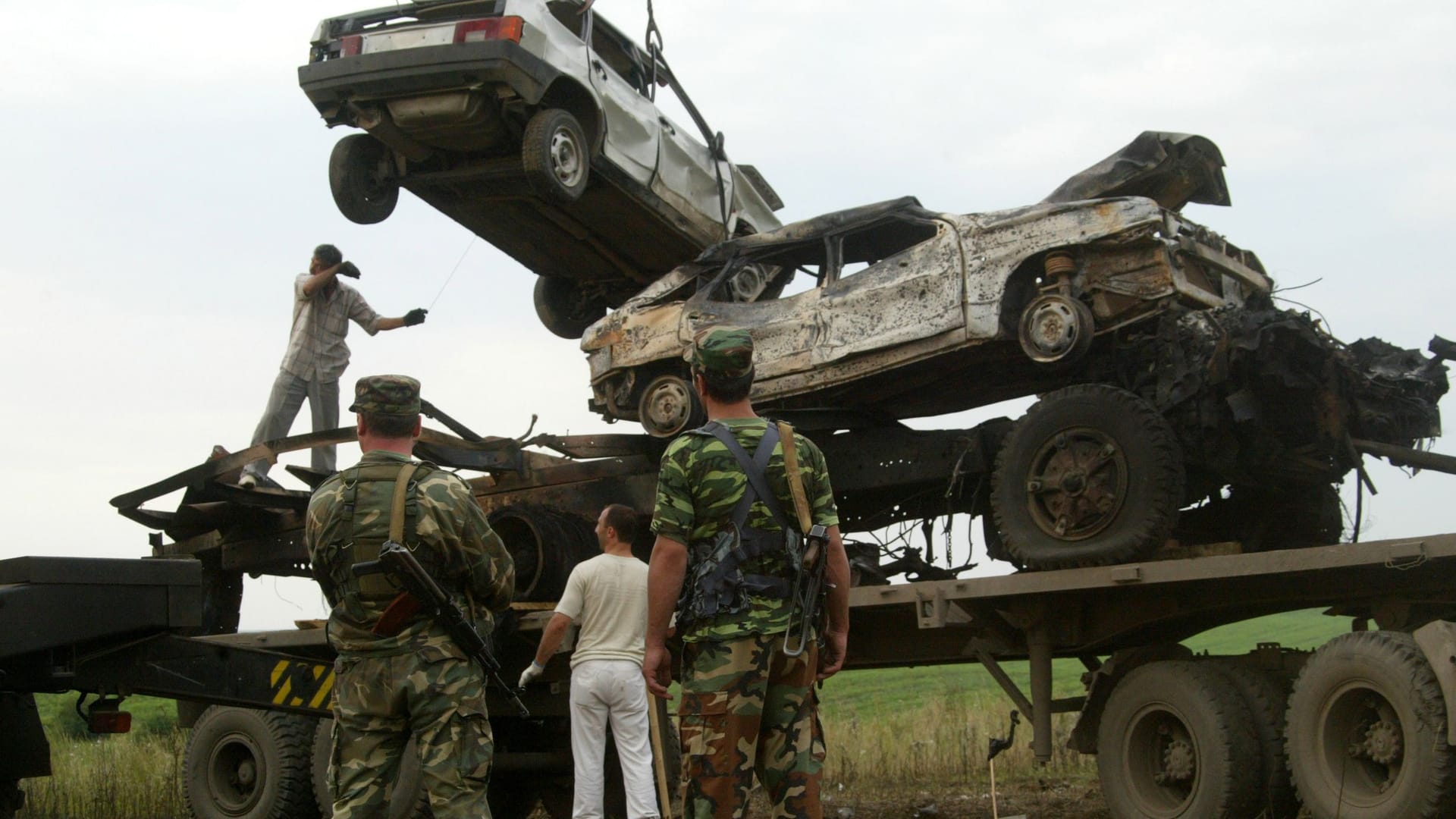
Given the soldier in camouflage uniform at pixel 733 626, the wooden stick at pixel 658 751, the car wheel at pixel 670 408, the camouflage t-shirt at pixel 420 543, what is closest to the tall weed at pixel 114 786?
the car wheel at pixel 670 408

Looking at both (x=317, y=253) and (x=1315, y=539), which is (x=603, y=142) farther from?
(x=1315, y=539)

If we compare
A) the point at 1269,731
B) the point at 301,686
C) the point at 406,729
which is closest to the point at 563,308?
the point at 301,686

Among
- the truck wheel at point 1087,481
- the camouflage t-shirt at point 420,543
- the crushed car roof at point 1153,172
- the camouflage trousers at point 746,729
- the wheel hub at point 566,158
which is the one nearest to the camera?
the camouflage trousers at point 746,729

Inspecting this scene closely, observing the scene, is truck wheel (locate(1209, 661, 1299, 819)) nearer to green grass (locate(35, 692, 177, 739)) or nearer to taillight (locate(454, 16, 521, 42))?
taillight (locate(454, 16, 521, 42))

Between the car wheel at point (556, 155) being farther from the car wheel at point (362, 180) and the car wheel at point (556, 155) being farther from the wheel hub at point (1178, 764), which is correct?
the wheel hub at point (1178, 764)

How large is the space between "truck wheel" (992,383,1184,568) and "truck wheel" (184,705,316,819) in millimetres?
4409

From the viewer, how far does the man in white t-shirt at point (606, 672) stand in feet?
23.3

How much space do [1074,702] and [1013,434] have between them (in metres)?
1.34

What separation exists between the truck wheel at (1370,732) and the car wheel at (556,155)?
198 inches

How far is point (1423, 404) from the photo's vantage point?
27.1ft

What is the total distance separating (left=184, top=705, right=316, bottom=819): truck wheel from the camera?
973cm

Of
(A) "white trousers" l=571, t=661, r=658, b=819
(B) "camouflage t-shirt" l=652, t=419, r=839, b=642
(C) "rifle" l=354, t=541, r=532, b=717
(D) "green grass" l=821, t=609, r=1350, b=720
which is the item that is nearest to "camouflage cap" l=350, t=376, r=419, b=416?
(C) "rifle" l=354, t=541, r=532, b=717

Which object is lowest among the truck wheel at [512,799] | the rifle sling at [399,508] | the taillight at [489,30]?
the truck wheel at [512,799]

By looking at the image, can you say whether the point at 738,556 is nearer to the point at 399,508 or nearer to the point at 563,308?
the point at 399,508
